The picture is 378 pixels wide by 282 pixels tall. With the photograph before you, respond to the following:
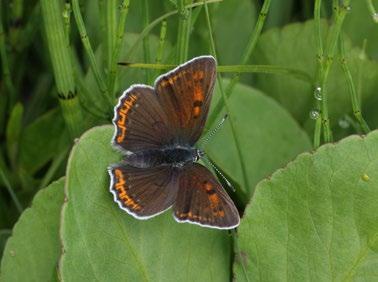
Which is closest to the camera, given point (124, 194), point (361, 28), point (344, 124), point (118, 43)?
point (124, 194)

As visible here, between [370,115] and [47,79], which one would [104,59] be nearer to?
[47,79]

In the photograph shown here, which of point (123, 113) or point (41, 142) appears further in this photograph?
point (41, 142)

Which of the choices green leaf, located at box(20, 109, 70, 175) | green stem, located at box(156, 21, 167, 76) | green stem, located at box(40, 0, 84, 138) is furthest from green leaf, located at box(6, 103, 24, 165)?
green stem, located at box(156, 21, 167, 76)

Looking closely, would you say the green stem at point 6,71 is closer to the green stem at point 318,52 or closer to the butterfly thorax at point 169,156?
the butterfly thorax at point 169,156

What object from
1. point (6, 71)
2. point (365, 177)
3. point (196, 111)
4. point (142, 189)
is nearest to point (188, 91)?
point (196, 111)

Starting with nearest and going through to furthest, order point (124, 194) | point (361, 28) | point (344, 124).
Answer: point (124, 194) → point (344, 124) → point (361, 28)

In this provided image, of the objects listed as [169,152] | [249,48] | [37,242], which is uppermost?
[249,48]

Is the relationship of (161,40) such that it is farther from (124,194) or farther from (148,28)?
(124,194)
